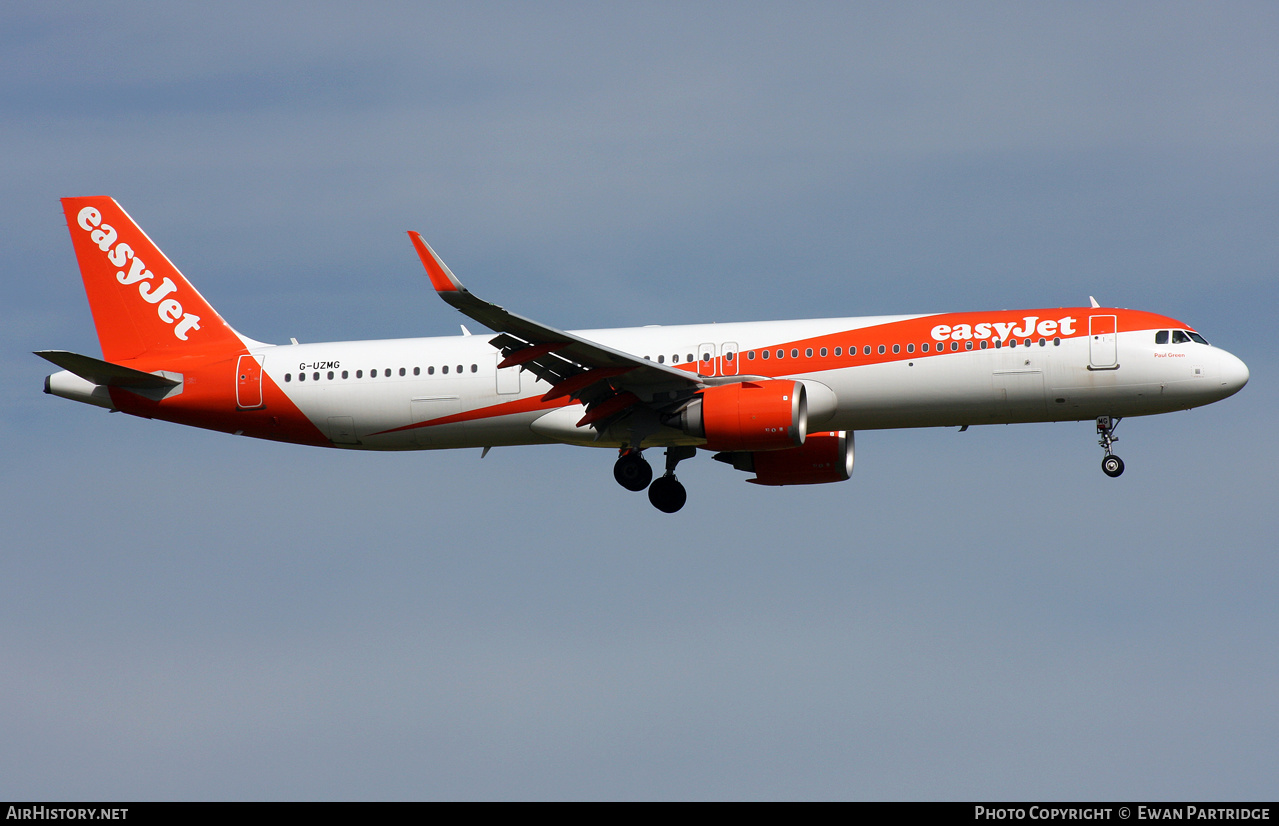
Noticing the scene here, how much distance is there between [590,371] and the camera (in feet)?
117

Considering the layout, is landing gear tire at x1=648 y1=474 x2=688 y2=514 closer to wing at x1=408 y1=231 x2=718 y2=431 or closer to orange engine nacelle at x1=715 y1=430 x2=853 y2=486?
orange engine nacelle at x1=715 y1=430 x2=853 y2=486

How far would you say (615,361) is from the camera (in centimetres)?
3484

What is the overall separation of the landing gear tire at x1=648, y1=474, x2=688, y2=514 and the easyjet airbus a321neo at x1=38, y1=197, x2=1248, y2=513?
0.04 m

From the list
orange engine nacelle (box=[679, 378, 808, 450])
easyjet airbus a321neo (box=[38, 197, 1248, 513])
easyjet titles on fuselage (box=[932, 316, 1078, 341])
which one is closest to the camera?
orange engine nacelle (box=[679, 378, 808, 450])

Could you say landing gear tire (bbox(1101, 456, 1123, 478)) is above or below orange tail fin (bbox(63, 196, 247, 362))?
below

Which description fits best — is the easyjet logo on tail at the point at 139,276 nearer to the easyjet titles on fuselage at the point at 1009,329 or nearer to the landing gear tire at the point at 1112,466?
the easyjet titles on fuselage at the point at 1009,329

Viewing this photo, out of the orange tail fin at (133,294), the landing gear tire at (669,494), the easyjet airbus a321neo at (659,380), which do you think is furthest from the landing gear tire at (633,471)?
the orange tail fin at (133,294)

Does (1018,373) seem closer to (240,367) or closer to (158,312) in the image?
(240,367)

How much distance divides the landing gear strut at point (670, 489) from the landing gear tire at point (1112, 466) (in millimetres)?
10678

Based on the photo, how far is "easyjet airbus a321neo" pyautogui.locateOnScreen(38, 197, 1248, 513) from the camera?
116 feet

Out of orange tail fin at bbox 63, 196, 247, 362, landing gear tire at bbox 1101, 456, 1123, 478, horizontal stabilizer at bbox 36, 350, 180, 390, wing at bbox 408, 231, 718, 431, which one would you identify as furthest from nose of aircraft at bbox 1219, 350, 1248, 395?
horizontal stabilizer at bbox 36, 350, 180, 390

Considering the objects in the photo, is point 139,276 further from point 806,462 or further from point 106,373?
point 806,462

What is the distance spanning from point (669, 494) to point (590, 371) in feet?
19.4

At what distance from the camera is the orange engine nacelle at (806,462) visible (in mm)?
40500
